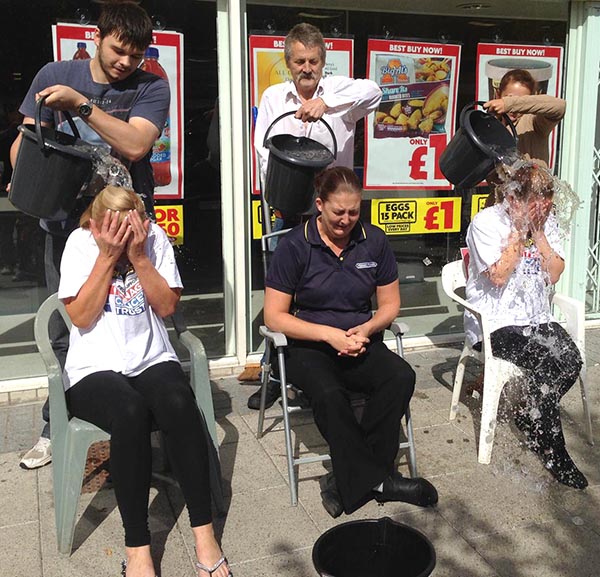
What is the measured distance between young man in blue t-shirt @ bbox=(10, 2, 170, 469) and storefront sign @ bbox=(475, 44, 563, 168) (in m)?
2.89

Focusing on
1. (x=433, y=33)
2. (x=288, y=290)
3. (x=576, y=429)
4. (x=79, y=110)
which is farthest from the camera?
(x=433, y=33)

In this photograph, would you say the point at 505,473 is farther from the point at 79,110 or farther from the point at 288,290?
the point at 79,110

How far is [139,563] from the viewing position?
272 centimetres

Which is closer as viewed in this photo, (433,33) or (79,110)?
(79,110)

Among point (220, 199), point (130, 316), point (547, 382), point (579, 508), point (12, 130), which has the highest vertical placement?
point (12, 130)

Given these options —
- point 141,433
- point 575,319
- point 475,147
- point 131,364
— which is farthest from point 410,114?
point 141,433

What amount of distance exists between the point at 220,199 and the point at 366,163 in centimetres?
111

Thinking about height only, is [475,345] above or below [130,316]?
below

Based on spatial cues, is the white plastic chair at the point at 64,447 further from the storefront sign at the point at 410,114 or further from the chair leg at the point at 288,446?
the storefront sign at the point at 410,114

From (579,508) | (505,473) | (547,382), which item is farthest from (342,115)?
(579,508)

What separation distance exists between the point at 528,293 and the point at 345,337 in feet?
3.82

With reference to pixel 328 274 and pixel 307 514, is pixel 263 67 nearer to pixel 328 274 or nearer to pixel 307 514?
pixel 328 274

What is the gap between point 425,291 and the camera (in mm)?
5832

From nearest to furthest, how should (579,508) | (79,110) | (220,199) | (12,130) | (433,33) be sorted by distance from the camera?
(79,110) < (579,508) < (12,130) < (220,199) < (433,33)
